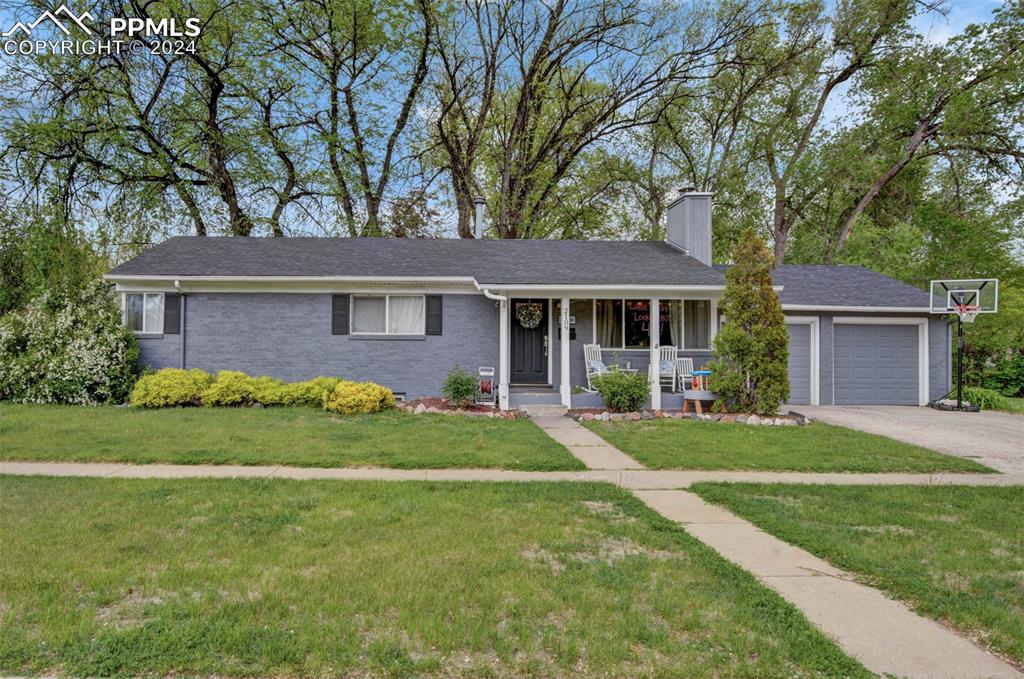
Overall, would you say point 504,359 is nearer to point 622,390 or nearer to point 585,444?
point 622,390

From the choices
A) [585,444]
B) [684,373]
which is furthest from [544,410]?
[684,373]

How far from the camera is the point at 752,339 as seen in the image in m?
10.1

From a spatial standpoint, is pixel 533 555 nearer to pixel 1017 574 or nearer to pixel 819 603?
pixel 819 603

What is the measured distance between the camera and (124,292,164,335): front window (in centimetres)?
1237

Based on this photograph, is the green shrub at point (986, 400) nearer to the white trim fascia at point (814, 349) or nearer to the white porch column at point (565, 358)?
the white trim fascia at point (814, 349)

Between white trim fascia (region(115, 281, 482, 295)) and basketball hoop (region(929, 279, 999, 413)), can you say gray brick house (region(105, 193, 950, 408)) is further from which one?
basketball hoop (region(929, 279, 999, 413))

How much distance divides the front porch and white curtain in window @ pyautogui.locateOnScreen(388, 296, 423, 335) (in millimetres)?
1922

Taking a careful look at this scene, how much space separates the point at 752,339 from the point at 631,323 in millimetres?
2873

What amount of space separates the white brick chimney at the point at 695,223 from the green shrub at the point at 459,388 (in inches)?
271

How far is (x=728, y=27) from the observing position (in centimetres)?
2059

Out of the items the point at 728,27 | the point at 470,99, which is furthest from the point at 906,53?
the point at 470,99

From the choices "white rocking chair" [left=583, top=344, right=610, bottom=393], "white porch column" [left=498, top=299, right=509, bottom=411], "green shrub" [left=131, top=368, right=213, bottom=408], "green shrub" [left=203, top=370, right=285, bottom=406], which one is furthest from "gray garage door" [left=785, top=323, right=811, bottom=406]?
"green shrub" [left=131, top=368, right=213, bottom=408]

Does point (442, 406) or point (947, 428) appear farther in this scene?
point (442, 406)

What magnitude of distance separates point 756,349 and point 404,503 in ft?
25.2
